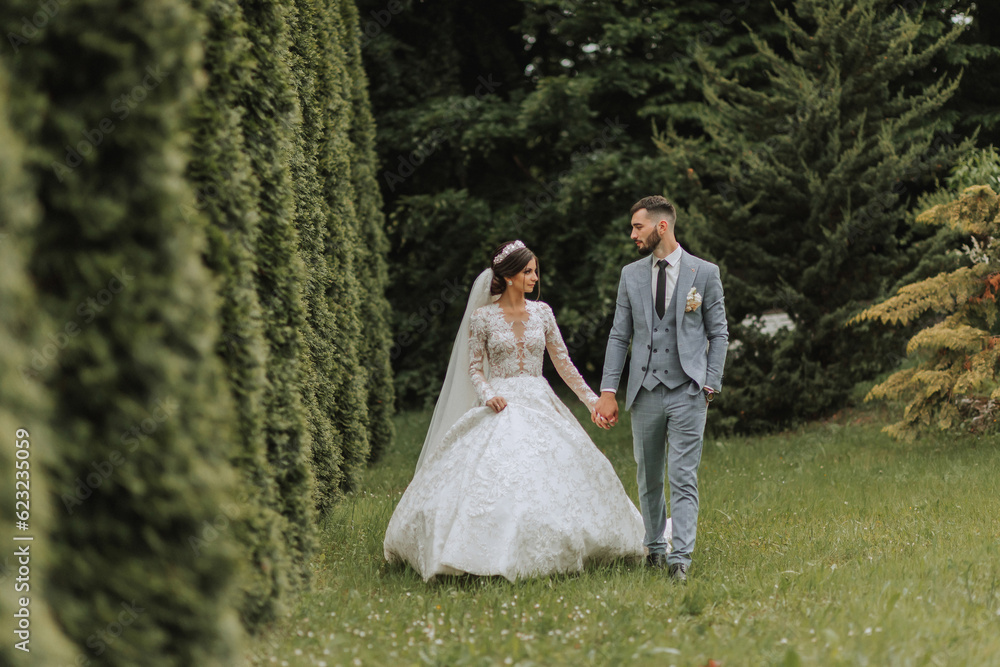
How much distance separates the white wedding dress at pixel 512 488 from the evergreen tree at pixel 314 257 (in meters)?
1.22

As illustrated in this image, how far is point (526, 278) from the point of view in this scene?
544 cm

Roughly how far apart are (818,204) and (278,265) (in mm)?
8175

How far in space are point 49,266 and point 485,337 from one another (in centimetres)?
343

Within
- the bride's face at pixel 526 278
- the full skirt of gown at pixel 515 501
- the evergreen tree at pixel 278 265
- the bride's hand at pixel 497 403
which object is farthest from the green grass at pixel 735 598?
the bride's face at pixel 526 278

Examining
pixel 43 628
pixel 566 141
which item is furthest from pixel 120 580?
pixel 566 141

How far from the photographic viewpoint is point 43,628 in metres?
1.87

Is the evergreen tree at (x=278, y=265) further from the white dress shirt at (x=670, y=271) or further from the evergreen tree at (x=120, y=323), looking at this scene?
the white dress shirt at (x=670, y=271)

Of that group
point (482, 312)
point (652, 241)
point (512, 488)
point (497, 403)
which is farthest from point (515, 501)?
point (652, 241)

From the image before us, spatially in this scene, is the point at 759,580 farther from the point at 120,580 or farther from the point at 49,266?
the point at 49,266

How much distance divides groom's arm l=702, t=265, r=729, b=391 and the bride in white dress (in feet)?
2.76

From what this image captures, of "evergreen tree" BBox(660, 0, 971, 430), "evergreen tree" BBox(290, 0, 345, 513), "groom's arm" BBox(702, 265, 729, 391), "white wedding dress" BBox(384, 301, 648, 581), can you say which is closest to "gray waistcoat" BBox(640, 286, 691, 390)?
"groom's arm" BBox(702, 265, 729, 391)

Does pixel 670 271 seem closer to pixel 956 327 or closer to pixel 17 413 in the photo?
pixel 17 413

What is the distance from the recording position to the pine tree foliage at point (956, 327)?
7.61 metres

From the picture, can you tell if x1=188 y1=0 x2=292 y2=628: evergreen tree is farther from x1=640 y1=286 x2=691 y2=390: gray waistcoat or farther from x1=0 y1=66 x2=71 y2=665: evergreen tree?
x1=640 y1=286 x2=691 y2=390: gray waistcoat
